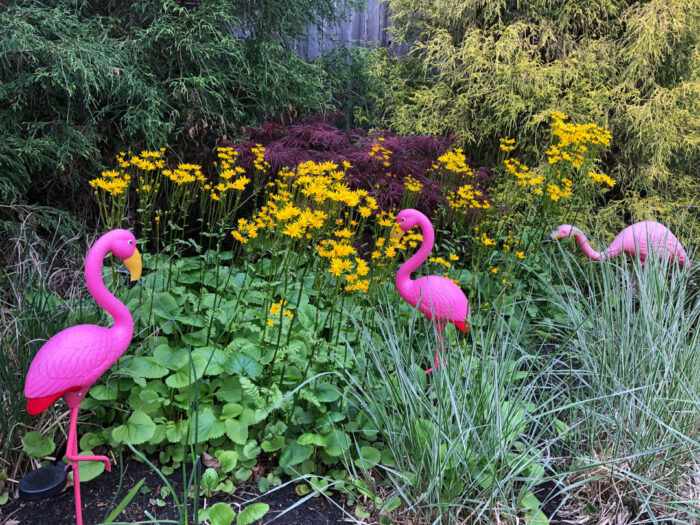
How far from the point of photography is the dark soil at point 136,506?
5.01ft

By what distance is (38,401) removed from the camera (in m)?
1.41

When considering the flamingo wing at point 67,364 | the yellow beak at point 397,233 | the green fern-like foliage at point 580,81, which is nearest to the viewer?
the flamingo wing at point 67,364

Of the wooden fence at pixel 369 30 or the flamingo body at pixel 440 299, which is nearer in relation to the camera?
the flamingo body at pixel 440 299

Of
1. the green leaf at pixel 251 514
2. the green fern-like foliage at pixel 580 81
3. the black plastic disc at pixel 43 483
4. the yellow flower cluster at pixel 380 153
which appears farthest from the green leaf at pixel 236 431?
the green fern-like foliage at pixel 580 81

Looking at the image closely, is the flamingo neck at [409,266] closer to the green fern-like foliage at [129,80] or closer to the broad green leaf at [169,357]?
the broad green leaf at [169,357]

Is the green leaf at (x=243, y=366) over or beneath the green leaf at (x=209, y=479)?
over

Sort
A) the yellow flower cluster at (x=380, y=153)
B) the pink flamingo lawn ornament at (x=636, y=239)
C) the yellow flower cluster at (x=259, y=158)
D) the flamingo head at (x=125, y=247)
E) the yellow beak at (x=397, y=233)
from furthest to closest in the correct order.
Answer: the pink flamingo lawn ornament at (x=636, y=239) < the yellow flower cluster at (x=380, y=153) < the yellow flower cluster at (x=259, y=158) < the yellow beak at (x=397, y=233) < the flamingo head at (x=125, y=247)

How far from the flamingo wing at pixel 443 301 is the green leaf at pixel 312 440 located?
0.67 m

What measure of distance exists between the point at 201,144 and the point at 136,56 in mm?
655

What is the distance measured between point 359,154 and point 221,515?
201cm

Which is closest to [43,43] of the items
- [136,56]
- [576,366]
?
[136,56]

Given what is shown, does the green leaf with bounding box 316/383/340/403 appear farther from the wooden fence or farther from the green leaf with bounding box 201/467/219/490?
the wooden fence

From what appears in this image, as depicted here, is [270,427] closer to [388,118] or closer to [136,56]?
[136,56]

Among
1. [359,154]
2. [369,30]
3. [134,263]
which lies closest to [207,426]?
[134,263]
